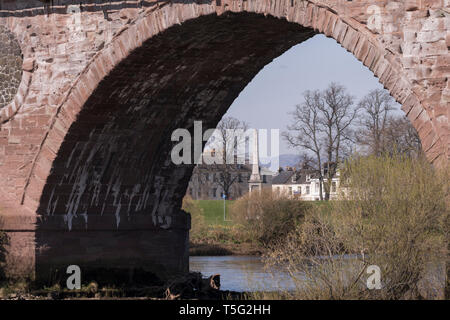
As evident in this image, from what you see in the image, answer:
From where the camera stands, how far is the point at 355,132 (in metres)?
43.2

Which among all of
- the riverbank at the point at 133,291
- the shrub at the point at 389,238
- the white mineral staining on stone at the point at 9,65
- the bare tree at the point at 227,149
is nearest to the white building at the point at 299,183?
the bare tree at the point at 227,149

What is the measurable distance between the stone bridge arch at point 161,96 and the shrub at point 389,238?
1012 mm

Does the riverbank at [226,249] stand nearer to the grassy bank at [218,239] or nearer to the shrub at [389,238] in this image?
the grassy bank at [218,239]

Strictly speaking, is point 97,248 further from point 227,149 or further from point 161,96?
point 227,149

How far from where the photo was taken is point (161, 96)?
55.4 feet

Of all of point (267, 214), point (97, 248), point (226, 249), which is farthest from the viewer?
point (226, 249)

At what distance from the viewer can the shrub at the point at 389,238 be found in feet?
38.2

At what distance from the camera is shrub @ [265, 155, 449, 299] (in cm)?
1164

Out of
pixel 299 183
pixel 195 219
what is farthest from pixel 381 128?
pixel 299 183

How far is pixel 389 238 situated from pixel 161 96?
6020 millimetres
